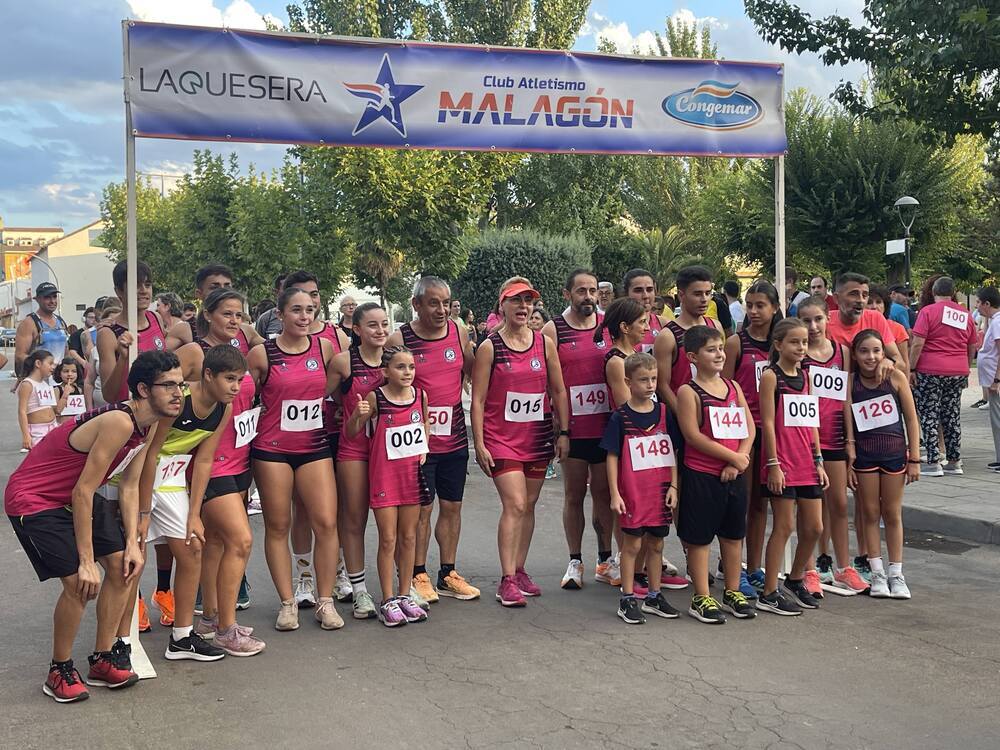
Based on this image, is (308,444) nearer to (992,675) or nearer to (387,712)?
(387,712)

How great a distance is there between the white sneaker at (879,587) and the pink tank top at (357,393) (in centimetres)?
328

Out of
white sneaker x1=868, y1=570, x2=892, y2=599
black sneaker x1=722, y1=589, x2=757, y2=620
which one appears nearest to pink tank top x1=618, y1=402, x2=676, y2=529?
black sneaker x1=722, y1=589, x2=757, y2=620

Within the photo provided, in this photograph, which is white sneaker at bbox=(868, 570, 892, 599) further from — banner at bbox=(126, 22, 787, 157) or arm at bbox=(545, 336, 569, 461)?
banner at bbox=(126, 22, 787, 157)

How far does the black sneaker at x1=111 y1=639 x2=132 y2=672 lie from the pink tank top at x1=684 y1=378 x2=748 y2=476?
326cm

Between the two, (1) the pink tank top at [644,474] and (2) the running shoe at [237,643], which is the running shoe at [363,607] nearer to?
(2) the running shoe at [237,643]

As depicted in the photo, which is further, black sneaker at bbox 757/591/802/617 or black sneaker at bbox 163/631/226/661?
black sneaker at bbox 757/591/802/617

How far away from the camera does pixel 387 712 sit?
4.73 meters

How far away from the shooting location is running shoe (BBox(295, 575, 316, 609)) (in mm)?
6641

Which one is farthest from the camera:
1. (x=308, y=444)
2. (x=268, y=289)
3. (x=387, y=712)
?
(x=268, y=289)

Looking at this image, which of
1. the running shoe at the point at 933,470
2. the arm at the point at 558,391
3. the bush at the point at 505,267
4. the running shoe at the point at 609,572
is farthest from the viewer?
the bush at the point at 505,267

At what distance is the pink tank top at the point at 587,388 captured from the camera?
6965 millimetres

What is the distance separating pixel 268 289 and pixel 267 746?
115ft

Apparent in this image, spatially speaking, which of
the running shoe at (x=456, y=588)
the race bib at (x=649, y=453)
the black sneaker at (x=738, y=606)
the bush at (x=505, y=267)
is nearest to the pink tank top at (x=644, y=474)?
the race bib at (x=649, y=453)

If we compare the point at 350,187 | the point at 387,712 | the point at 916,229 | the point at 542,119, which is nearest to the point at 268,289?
the point at 350,187
